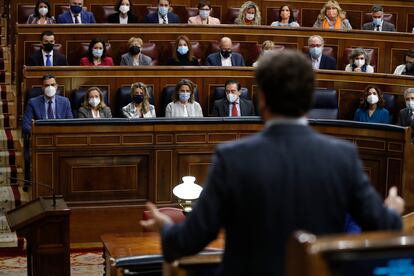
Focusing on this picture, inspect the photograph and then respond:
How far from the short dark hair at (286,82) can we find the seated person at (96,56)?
5.47 meters

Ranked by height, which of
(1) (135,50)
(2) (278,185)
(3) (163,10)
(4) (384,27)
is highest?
(3) (163,10)

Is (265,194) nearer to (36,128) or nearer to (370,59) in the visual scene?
(36,128)

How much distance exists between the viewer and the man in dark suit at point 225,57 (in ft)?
24.0

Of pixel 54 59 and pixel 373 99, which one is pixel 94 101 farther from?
pixel 373 99

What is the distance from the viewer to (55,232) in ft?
13.9

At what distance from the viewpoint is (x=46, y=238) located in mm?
4230

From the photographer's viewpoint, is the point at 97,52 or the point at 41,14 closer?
the point at 97,52

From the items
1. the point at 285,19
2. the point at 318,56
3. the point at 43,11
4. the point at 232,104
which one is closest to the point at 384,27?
the point at 285,19

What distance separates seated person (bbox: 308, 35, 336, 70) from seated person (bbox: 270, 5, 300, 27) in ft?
2.71

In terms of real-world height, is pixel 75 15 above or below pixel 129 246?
above

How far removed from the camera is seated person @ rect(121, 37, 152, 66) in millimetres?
7082

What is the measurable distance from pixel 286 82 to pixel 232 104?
4971mm

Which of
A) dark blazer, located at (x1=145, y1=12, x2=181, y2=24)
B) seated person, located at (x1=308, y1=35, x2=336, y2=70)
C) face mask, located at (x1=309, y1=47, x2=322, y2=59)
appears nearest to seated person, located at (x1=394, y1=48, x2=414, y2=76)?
seated person, located at (x1=308, y1=35, x2=336, y2=70)

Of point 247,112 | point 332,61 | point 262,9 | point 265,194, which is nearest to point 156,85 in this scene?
point 247,112
